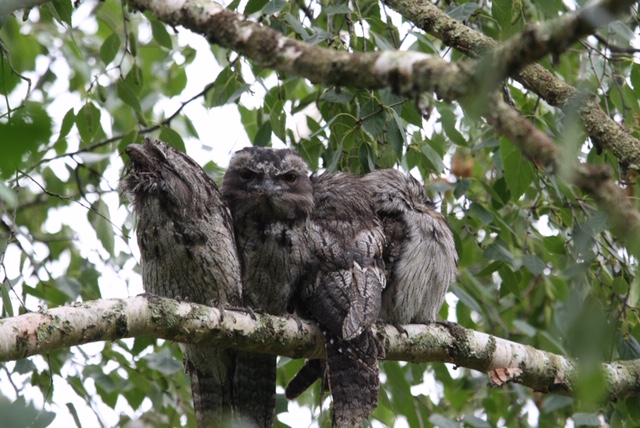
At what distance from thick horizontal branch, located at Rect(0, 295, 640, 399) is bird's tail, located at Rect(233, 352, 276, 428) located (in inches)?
12.0

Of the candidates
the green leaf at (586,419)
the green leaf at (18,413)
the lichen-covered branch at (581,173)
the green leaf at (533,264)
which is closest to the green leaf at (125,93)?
the green leaf at (533,264)

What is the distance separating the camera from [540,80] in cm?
257

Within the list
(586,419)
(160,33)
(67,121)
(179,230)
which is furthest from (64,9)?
(586,419)

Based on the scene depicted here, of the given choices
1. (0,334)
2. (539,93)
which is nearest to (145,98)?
(539,93)

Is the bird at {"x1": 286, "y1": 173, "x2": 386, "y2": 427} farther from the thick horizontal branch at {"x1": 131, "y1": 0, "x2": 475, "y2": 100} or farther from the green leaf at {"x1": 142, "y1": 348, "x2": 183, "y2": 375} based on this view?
the thick horizontal branch at {"x1": 131, "y1": 0, "x2": 475, "y2": 100}

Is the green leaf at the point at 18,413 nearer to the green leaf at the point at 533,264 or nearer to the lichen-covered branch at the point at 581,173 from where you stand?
the lichen-covered branch at the point at 581,173

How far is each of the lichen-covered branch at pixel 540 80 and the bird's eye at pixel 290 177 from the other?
0.84 metres

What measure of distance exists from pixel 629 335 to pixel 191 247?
1.76 metres

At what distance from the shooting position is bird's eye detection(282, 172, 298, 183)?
128 inches

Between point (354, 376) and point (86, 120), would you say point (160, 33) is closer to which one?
point (86, 120)

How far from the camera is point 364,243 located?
3279 mm

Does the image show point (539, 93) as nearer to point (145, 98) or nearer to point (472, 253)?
point (472, 253)

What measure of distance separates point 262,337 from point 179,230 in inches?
22.5

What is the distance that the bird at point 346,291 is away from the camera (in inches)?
115
